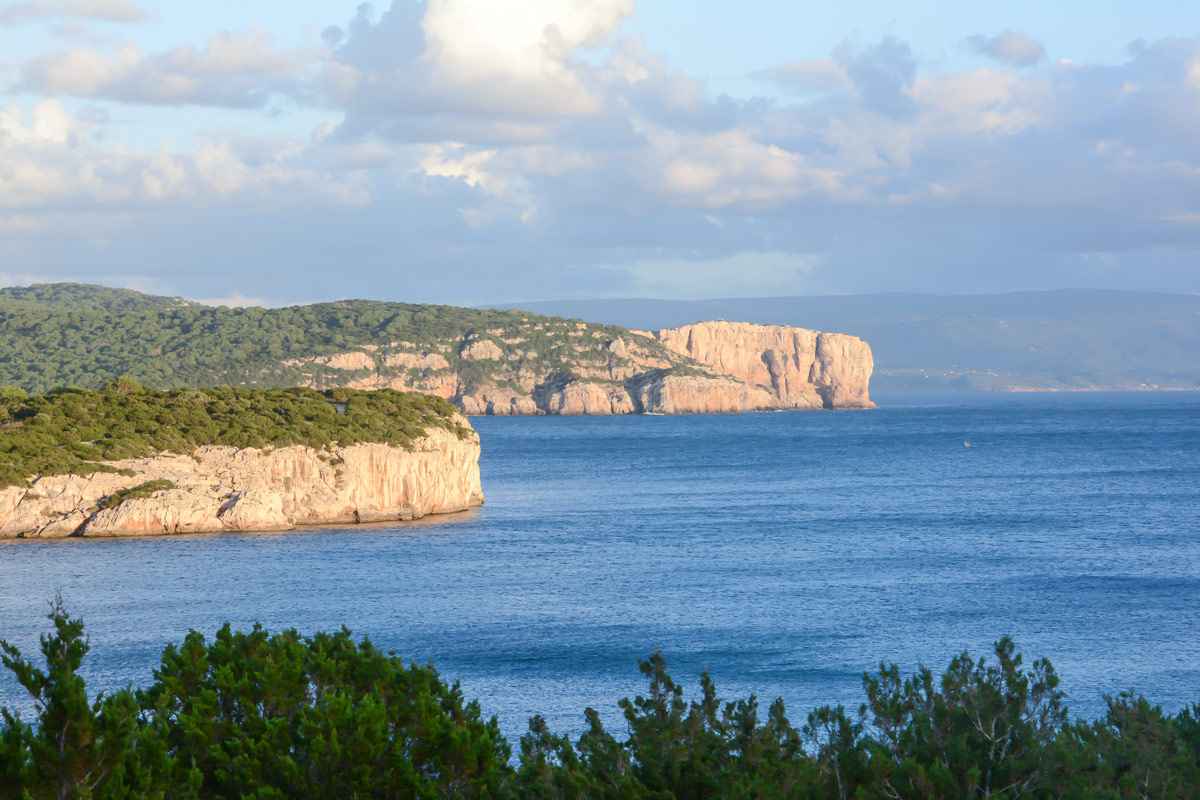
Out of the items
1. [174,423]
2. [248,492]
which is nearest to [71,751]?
[248,492]

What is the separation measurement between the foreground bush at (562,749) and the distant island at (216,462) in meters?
38.7

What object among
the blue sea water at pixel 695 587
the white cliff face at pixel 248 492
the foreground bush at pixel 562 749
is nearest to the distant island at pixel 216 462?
the white cliff face at pixel 248 492

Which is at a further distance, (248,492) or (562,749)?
(248,492)

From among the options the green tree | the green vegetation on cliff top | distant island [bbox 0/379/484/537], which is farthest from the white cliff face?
the green tree

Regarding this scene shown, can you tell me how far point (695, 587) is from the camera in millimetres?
38406

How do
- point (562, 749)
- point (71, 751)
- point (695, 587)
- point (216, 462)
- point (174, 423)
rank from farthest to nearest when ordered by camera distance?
point (174, 423)
point (216, 462)
point (695, 587)
point (562, 749)
point (71, 751)

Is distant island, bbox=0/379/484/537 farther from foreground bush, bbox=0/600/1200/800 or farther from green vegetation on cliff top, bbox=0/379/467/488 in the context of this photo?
foreground bush, bbox=0/600/1200/800

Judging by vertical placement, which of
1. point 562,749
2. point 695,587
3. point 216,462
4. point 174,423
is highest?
point 174,423

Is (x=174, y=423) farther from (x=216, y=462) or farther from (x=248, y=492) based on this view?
(x=248, y=492)

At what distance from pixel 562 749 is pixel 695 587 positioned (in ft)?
93.3

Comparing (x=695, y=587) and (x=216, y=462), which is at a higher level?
(x=216, y=462)

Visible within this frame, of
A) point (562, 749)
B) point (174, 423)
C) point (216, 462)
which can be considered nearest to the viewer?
point (562, 749)

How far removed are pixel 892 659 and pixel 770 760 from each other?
18.1 metres

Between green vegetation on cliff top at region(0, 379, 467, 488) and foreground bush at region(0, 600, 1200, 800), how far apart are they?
3969 cm
